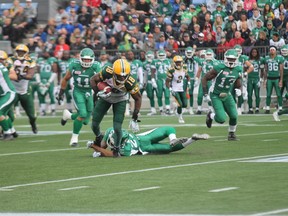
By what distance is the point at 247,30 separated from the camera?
108ft

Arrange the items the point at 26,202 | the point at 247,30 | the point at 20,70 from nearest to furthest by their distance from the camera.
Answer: the point at 26,202 < the point at 20,70 < the point at 247,30

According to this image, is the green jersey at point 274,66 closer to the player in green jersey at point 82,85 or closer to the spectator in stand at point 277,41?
the spectator in stand at point 277,41

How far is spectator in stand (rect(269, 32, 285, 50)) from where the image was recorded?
104 feet

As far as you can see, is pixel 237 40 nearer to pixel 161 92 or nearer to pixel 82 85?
pixel 161 92

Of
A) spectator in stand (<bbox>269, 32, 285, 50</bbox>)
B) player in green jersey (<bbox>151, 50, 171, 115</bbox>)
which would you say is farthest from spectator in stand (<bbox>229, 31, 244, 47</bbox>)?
player in green jersey (<bbox>151, 50, 171, 115</bbox>)

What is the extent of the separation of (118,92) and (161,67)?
56.8 ft

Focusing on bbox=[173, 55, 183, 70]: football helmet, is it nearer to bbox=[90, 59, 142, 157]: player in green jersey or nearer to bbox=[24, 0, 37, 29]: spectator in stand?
bbox=[24, 0, 37, 29]: spectator in stand

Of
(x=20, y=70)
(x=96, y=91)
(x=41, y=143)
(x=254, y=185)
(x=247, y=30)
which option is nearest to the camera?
(x=254, y=185)

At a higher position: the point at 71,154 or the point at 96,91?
the point at 96,91

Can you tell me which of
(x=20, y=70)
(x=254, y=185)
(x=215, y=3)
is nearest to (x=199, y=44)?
(x=215, y=3)

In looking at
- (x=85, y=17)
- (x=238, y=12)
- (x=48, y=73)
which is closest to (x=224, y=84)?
(x=238, y=12)

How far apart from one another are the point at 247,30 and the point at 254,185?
21.3m

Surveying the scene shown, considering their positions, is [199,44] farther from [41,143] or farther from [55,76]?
[41,143]

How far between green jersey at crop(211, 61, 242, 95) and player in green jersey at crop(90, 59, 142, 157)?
407 cm
